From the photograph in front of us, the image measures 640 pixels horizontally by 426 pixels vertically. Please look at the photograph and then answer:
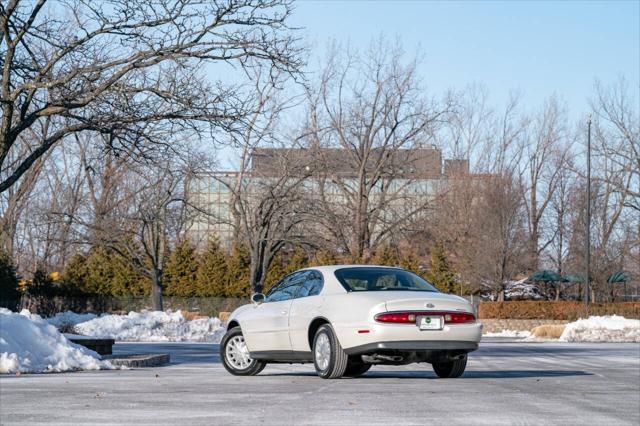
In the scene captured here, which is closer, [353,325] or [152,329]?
[353,325]

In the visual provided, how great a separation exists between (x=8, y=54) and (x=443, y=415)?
1149 centimetres

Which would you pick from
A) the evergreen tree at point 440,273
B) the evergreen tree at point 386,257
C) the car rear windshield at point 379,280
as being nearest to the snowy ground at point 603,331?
the evergreen tree at point 440,273

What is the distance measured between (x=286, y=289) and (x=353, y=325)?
6.82ft

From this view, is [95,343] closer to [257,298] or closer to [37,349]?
[37,349]

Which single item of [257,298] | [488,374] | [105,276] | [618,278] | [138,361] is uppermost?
[105,276]

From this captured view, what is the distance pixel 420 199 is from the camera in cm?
6694

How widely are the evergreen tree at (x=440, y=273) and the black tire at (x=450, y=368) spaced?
4184 centimetres

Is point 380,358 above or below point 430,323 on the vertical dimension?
below

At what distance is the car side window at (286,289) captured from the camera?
560 inches

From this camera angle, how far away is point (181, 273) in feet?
188

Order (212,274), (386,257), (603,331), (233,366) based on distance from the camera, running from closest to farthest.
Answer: (233,366) → (603,331) → (386,257) → (212,274)

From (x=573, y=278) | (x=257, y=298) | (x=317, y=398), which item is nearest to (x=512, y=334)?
(x=573, y=278)

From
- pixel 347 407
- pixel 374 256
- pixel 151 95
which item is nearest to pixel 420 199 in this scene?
pixel 374 256

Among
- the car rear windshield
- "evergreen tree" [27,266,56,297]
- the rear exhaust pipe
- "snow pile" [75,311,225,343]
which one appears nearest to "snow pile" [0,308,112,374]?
the car rear windshield
